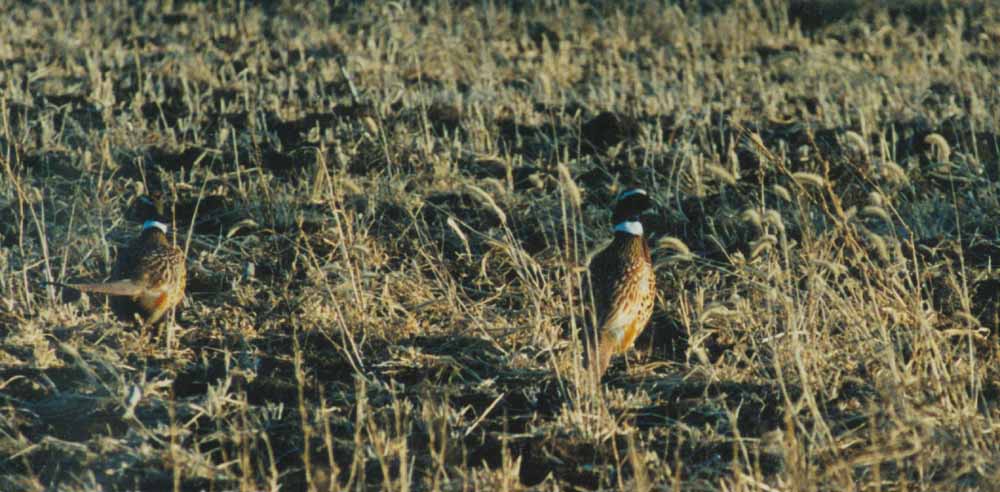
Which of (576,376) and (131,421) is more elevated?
(576,376)

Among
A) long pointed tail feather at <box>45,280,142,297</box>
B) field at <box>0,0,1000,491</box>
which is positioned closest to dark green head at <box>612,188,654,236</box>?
field at <box>0,0,1000,491</box>

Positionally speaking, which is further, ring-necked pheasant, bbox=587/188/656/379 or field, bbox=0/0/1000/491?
ring-necked pheasant, bbox=587/188/656/379

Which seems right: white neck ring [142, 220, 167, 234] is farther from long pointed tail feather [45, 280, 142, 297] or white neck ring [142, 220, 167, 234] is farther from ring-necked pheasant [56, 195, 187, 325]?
long pointed tail feather [45, 280, 142, 297]

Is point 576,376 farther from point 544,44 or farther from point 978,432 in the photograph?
point 544,44

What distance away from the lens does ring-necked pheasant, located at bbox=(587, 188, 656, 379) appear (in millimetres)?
5766

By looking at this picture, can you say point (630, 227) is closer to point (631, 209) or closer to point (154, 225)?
point (631, 209)

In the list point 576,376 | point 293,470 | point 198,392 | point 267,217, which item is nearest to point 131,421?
point 198,392

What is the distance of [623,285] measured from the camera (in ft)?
19.3

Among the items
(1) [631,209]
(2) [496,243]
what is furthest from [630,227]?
(2) [496,243]

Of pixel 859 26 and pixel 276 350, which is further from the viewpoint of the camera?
pixel 859 26

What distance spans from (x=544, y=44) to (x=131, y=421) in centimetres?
666

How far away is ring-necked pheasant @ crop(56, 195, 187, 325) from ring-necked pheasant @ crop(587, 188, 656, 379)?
200cm

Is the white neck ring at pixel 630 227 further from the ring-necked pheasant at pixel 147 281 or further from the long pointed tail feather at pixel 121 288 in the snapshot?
the long pointed tail feather at pixel 121 288

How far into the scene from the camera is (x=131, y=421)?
5.29 meters
